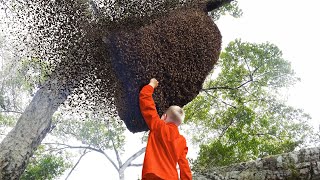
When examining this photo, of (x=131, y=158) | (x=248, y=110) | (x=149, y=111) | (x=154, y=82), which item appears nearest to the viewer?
(x=149, y=111)

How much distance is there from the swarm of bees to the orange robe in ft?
3.28

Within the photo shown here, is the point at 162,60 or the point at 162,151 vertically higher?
the point at 162,60

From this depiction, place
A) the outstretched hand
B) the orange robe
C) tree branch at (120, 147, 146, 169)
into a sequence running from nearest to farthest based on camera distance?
the orange robe, the outstretched hand, tree branch at (120, 147, 146, 169)

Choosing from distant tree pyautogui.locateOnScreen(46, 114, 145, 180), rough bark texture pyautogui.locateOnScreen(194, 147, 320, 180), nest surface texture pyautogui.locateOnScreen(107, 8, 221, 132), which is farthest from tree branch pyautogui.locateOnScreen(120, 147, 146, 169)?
rough bark texture pyautogui.locateOnScreen(194, 147, 320, 180)

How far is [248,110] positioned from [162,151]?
9.96 meters

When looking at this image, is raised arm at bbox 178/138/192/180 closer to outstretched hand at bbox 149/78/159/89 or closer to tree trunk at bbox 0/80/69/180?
outstretched hand at bbox 149/78/159/89

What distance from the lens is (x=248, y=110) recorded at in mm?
13203

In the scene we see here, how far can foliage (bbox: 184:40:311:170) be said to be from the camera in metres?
11.8

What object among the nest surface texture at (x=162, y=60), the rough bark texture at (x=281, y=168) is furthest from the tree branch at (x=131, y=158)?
the rough bark texture at (x=281, y=168)

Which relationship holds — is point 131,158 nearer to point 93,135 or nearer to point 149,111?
point 93,135

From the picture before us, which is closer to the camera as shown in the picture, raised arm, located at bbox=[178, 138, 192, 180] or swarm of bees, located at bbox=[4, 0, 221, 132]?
raised arm, located at bbox=[178, 138, 192, 180]

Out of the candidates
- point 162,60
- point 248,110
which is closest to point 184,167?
point 162,60

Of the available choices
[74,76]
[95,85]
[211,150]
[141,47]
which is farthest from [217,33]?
[211,150]

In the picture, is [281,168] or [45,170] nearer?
[281,168]
